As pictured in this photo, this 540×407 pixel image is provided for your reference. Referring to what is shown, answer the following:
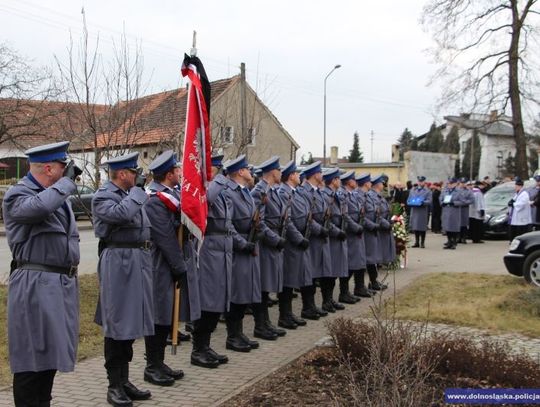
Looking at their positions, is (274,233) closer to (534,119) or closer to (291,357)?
(291,357)

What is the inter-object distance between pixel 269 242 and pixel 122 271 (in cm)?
273

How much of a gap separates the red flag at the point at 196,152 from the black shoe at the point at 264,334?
2238 millimetres

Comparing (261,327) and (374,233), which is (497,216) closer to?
(374,233)

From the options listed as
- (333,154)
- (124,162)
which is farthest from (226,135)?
(333,154)

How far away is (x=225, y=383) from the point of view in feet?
19.3

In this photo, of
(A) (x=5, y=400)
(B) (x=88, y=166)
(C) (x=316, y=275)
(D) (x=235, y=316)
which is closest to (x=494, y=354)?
(D) (x=235, y=316)

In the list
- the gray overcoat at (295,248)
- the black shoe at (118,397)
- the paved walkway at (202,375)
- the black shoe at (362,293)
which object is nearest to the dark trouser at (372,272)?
the black shoe at (362,293)

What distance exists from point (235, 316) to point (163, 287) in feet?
5.20

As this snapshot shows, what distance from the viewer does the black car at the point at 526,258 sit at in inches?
422

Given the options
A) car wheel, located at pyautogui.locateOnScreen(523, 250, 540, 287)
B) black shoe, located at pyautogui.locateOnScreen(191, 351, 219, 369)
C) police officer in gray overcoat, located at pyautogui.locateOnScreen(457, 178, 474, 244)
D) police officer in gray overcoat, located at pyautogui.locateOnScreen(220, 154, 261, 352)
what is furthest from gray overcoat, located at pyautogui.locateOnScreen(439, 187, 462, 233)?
black shoe, located at pyautogui.locateOnScreen(191, 351, 219, 369)

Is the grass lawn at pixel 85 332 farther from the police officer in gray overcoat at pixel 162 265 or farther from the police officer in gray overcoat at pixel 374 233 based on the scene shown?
the police officer in gray overcoat at pixel 374 233

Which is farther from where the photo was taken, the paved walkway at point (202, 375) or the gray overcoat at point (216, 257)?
the gray overcoat at point (216, 257)

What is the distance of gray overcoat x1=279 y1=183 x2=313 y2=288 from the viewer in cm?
830

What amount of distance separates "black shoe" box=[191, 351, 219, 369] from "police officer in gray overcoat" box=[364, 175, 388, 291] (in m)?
4.82
